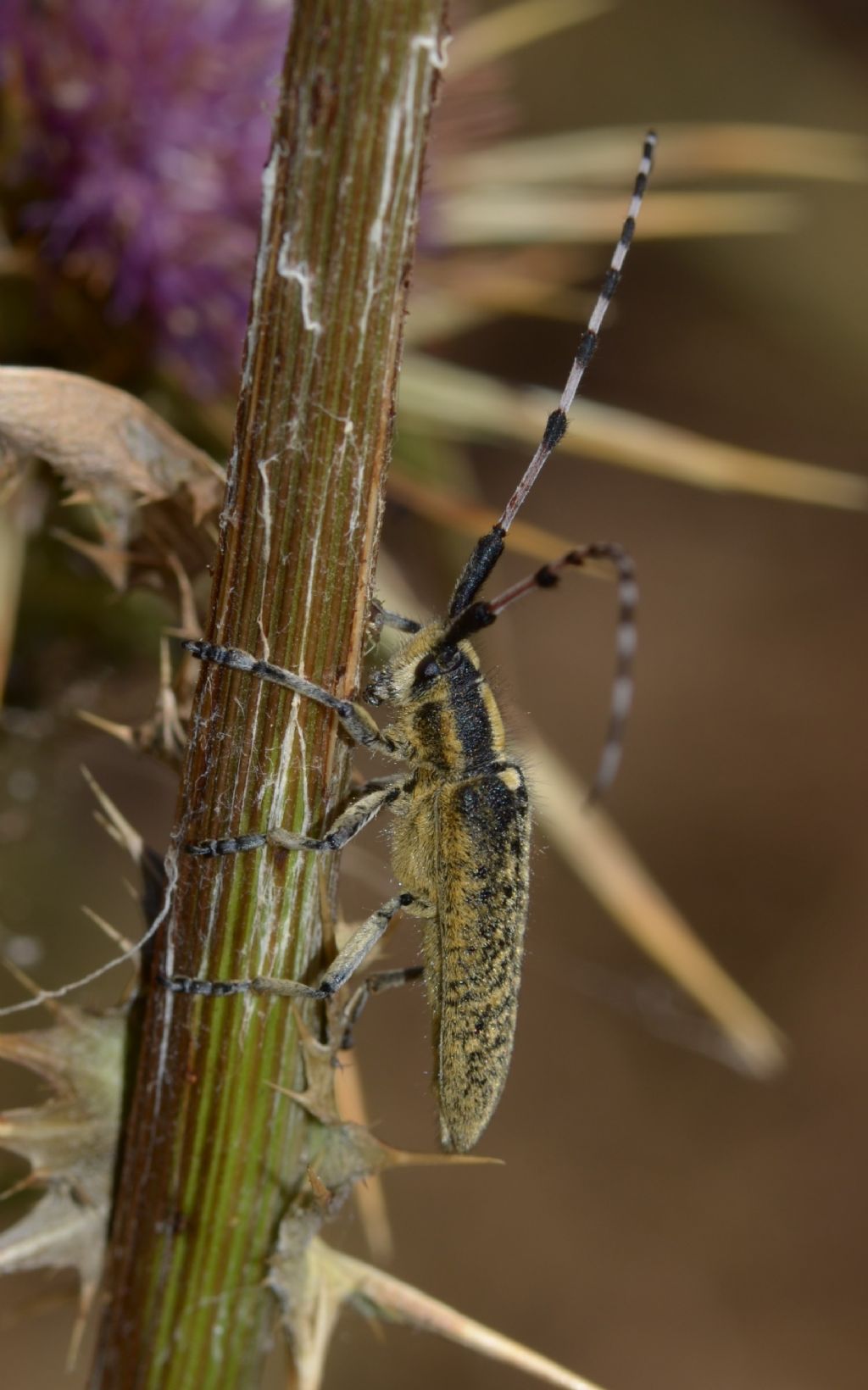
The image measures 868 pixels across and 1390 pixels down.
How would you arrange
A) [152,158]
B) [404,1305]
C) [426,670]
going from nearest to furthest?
1. [404,1305]
2. [426,670]
3. [152,158]

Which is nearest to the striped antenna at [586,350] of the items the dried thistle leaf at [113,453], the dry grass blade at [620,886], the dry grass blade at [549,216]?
the dried thistle leaf at [113,453]

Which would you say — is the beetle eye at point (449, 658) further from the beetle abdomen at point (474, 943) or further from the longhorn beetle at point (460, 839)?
the beetle abdomen at point (474, 943)

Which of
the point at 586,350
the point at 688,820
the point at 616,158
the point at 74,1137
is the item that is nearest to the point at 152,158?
the point at 616,158

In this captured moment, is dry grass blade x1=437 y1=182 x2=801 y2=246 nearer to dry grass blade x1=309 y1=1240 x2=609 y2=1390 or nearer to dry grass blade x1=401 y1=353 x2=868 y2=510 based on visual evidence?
dry grass blade x1=401 y1=353 x2=868 y2=510

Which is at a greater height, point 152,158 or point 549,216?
point 549,216

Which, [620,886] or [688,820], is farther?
[688,820]

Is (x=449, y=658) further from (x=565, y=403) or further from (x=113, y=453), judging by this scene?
(x=113, y=453)

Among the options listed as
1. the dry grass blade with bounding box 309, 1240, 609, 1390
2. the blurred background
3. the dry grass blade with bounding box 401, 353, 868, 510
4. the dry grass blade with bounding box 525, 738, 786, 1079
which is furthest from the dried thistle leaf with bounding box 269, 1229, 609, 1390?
the blurred background
